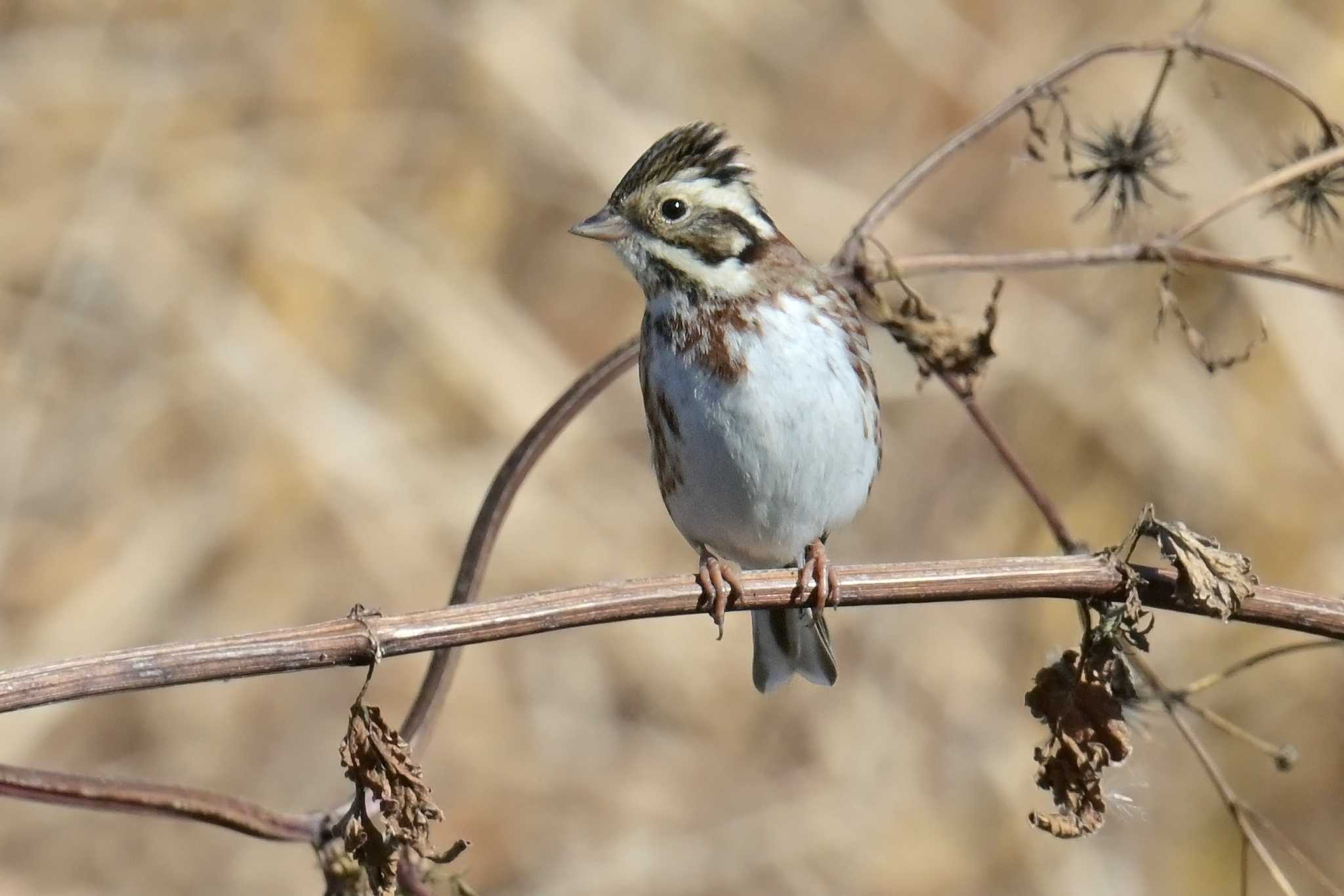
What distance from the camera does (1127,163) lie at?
136 inches

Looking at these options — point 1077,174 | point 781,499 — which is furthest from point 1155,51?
point 781,499

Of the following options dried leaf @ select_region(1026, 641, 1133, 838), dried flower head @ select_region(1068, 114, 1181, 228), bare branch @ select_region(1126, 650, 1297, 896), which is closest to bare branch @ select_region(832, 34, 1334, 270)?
dried flower head @ select_region(1068, 114, 1181, 228)

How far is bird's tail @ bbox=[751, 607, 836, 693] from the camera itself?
3.80 metres

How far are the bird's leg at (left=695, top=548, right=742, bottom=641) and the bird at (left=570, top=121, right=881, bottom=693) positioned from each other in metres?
0.42

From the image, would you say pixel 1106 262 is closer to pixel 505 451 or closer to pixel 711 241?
pixel 711 241

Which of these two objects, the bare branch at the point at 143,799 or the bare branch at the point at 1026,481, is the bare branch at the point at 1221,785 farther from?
the bare branch at the point at 143,799

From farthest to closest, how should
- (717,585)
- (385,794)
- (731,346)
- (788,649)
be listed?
(788,649) → (731,346) → (717,585) → (385,794)

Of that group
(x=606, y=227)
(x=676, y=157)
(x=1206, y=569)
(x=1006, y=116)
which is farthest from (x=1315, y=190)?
(x=606, y=227)

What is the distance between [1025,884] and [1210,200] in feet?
9.34

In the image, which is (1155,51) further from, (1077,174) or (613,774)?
(613,774)

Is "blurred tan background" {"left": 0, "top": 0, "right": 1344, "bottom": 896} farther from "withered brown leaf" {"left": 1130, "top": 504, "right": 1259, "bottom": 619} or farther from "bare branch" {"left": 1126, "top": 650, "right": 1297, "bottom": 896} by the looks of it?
"withered brown leaf" {"left": 1130, "top": 504, "right": 1259, "bottom": 619}

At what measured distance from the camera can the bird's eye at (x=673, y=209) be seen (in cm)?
359

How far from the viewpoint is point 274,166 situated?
736 cm

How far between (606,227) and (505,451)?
3.70 m
